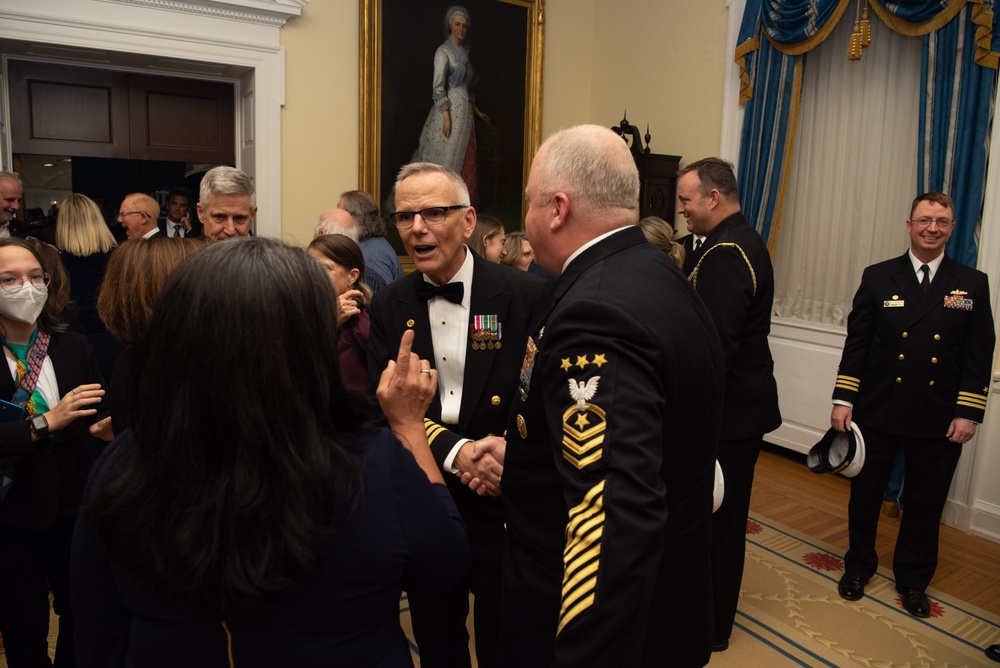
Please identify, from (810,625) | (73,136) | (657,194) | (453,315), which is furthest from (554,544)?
(73,136)

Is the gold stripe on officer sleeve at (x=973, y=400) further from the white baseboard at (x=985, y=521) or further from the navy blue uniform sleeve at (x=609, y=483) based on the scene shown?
the navy blue uniform sleeve at (x=609, y=483)

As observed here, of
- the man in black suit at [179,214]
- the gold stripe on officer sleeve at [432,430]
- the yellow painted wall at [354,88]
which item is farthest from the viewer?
the yellow painted wall at [354,88]

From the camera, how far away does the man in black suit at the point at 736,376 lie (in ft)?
8.99

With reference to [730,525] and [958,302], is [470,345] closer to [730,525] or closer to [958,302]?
[730,525]

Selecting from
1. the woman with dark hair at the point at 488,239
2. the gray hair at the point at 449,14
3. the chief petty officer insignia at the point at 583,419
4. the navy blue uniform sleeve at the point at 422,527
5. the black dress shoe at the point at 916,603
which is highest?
the gray hair at the point at 449,14

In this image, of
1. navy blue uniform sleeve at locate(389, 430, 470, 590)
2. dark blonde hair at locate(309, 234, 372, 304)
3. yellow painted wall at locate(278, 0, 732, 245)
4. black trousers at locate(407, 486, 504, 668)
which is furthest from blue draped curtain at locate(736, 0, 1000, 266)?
navy blue uniform sleeve at locate(389, 430, 470, 590)

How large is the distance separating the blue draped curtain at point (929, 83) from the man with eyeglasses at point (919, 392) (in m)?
0.95

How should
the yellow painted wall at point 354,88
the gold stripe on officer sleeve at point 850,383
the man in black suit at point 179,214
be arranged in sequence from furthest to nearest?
the yellow painted wall at point 354,88 → the man in black suit at point 179,214 → the gold stripe on officer sleeve at point 850,383

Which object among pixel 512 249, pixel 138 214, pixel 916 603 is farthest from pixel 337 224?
pixel 916 603

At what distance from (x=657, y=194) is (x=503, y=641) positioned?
5129 millimetres

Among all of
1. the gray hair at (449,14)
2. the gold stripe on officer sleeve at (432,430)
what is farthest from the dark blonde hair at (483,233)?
the gray hair at (449,14)

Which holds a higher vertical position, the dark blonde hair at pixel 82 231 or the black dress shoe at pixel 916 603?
the dark blonde hair at pixel 82 231

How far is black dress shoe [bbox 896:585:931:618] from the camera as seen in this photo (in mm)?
3209

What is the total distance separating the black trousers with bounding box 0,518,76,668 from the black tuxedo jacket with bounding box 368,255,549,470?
107cm
